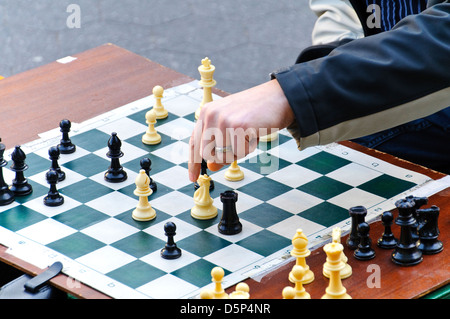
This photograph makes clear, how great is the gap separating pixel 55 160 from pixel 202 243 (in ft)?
1.70

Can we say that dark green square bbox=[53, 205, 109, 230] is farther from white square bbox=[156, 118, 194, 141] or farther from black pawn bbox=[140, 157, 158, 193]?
white square bbox=[156, 118, 194, 141]

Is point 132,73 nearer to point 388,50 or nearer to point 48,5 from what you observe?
point 388,50

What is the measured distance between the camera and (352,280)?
1.87 meters

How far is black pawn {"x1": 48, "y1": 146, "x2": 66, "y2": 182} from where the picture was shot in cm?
231

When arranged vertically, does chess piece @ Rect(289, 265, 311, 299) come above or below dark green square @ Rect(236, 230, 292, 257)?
above

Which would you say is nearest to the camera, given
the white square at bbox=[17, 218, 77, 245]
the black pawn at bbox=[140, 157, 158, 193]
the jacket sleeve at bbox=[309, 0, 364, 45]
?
the white square at bbox=[17, 218, 77, 245]

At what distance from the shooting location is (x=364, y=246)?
196cm

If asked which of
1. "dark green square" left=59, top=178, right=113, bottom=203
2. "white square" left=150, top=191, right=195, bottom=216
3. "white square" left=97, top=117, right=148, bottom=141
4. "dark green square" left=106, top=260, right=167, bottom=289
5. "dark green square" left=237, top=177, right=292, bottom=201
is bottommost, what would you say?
"dark green square" left=237, top=177, right=292, bottom=201

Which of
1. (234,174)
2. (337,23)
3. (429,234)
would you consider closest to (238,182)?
(234,174)

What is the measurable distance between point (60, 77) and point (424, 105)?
4.42ft

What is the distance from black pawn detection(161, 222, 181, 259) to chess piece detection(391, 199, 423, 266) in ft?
1.56

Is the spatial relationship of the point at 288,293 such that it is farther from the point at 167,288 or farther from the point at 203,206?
the point at 203,206

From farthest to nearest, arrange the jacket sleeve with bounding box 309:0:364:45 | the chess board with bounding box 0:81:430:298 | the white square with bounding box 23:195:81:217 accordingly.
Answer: the jacket sleeve with bounding box 309:0:364:45 < the white square with bounding box 23:195:81:217 < the chess board with bounding box 0:81:430:298

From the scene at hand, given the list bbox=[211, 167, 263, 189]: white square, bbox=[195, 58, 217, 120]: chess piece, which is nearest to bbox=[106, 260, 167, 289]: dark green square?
bbox=[211, 167, 263, 189]: white square
